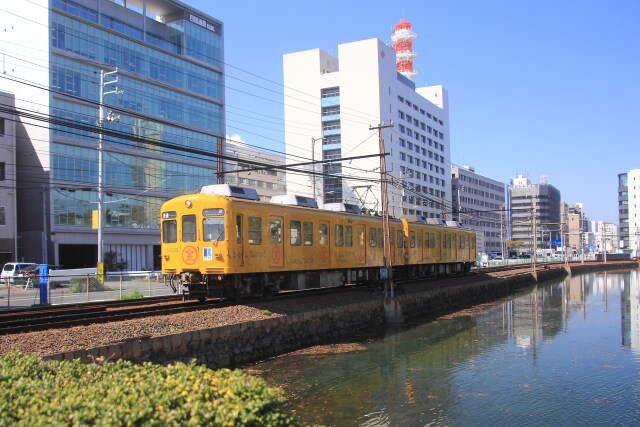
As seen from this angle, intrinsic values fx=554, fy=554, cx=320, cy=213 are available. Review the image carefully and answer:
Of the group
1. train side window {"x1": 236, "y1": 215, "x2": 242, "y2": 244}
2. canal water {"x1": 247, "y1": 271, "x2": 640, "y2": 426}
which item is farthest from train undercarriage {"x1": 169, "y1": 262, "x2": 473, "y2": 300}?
canal water {"x1": 247, "y1": 271, "x2": 640, "y2": 426}

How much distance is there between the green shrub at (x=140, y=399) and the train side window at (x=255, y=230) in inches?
376

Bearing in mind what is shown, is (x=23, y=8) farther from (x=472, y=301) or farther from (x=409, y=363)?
(x=409, y=363)

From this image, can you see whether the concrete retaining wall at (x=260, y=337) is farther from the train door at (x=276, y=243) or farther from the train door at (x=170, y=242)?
the train door at (x=170, y=242)

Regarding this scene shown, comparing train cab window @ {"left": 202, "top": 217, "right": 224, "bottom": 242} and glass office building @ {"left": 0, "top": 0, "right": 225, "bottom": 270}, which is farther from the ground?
glass office building @ {"left": 0, "top": 0, "right": 225, "bottom": 270}

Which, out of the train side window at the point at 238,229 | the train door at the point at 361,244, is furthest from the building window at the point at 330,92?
the train side window at the point at 238,229

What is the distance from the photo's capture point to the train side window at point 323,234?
17.7m

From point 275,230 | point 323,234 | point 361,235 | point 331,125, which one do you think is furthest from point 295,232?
point 331,125

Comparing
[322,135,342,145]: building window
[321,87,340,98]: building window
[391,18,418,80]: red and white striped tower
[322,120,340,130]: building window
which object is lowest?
[322,135,342,145]: building window

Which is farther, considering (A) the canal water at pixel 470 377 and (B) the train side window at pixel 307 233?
(B) the train side window at pixel 307 233

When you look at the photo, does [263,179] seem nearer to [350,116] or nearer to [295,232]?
[350,116]

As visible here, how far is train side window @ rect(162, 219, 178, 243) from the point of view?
15102mm

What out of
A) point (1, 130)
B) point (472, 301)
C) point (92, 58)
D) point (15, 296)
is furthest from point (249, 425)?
point (92, 58)

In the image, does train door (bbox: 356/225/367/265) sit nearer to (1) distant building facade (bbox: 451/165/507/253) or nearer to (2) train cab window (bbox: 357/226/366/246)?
(2) train cab window (bbox: 357/226/366/246)

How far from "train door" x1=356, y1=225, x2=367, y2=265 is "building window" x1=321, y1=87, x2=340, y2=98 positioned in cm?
5012
